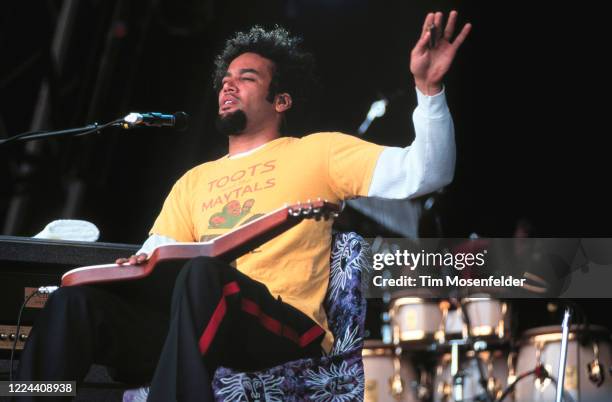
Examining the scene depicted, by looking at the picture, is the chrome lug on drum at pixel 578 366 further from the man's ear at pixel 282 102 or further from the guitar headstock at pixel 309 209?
the guitar headstock at pixel 309 209

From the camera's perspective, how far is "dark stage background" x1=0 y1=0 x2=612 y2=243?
4.55 m

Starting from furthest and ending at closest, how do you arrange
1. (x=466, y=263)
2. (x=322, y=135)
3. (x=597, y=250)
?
(x=466, y=263) < (x=597, y=250) < (x=322, y=135)

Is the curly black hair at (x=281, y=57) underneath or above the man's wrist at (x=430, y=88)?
above

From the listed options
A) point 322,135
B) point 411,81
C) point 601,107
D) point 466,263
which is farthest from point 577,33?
point 322,135

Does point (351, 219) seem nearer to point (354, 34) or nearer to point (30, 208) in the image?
point (354, 34)

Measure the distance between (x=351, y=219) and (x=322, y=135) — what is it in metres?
2.99

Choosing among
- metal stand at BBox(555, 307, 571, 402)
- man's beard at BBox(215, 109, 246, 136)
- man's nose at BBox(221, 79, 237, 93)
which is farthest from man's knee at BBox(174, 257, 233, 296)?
metal stand at BBox(555, 307, 571, 402)

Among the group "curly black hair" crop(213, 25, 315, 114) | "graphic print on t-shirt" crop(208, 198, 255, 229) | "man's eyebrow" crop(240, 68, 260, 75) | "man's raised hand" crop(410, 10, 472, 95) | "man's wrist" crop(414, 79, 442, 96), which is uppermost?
"curly black hair" crop(213, 25, 315, 114)

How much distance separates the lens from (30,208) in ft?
16.0

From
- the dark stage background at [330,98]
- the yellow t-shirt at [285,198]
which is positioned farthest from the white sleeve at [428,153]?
the dark stage background at [330,98]

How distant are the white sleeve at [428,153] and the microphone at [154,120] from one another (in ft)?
2.18

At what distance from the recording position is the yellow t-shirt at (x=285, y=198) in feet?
8.62

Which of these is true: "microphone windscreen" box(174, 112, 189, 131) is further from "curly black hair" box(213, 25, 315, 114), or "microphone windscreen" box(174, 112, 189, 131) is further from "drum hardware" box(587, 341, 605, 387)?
"drum hardware" box(587, 341, 605, 387)

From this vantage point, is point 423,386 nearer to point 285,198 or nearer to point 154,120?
point 285,198
